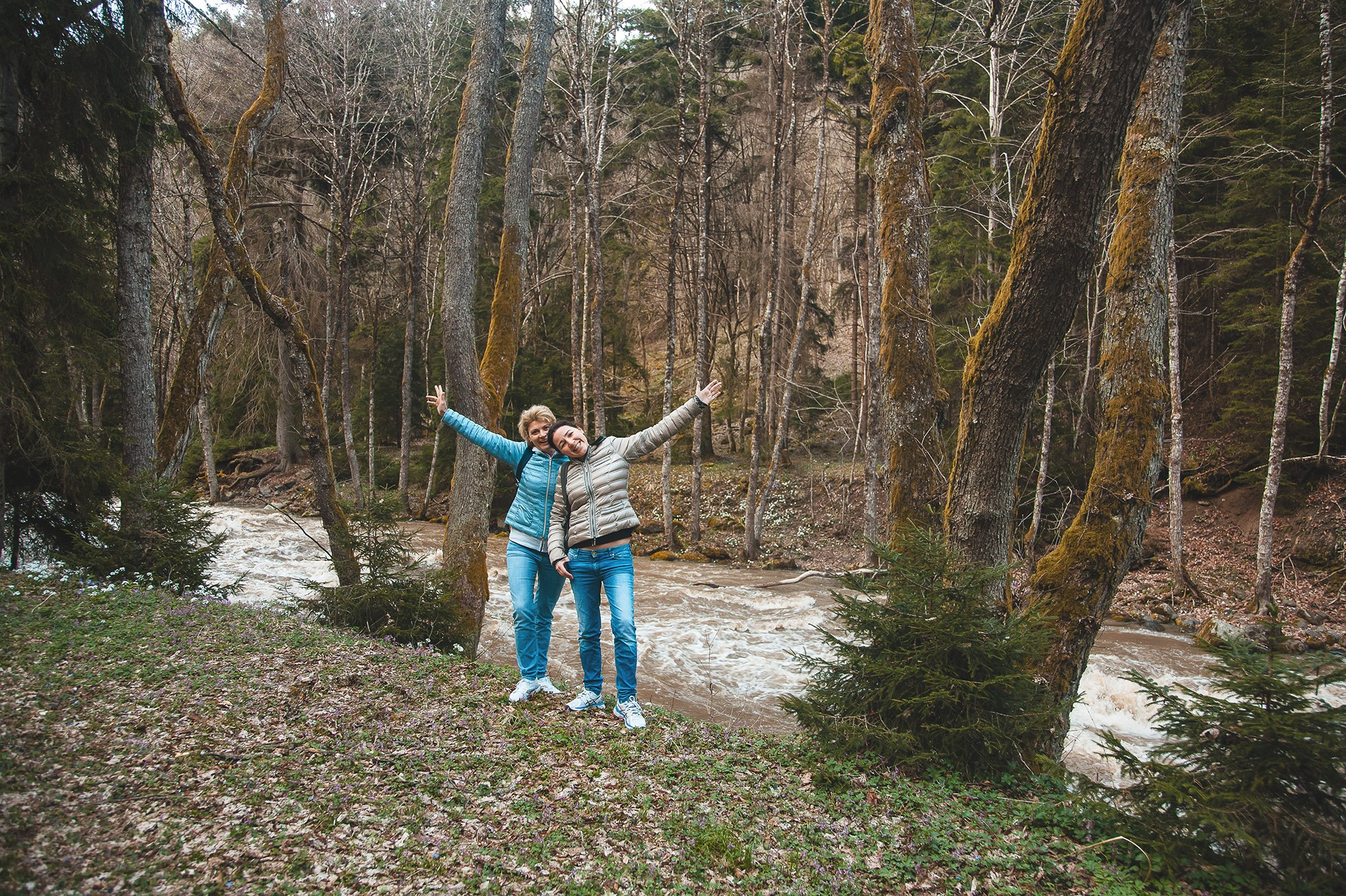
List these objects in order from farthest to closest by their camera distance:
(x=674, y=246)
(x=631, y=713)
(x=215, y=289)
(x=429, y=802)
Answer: (x=674, y=246) < (x=215, y=289) < (x=631, y=713) < (x=429, y=802)

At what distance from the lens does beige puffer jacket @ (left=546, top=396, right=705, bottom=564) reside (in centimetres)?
518

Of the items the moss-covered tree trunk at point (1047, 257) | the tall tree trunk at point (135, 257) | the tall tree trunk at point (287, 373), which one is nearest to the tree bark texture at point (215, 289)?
the tall tree trunk at point (135, 257)

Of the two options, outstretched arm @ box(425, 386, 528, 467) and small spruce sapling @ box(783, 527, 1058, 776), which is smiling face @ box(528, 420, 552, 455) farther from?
small spruce sapling @ box(783, 527, 1058, 776)

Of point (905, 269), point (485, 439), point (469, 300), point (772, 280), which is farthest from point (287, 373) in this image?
point (905, 269)

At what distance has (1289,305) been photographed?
11.1 meters

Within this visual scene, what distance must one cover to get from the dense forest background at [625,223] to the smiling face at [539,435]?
10.8 feet

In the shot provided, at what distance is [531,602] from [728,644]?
532cm

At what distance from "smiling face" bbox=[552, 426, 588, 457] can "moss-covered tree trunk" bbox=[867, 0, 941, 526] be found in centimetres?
306

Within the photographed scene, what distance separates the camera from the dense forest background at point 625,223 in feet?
26.3

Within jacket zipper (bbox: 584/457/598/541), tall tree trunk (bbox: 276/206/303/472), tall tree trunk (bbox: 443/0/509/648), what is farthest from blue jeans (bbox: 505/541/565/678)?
tall tree trunk (bbox: 276/206/303/472)

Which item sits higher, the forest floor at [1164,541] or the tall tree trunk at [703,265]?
the tall tree trunk at [703,265]

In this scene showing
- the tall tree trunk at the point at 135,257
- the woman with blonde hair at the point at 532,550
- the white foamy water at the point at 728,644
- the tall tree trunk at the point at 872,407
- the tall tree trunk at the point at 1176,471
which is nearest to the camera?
the woman with blonde hair at the point at 532,550

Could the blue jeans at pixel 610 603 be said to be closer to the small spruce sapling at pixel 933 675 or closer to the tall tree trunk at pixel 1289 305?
the small spruce sapling at pixel 933 675

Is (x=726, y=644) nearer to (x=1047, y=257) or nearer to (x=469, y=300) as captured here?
(x=469, y=300)
